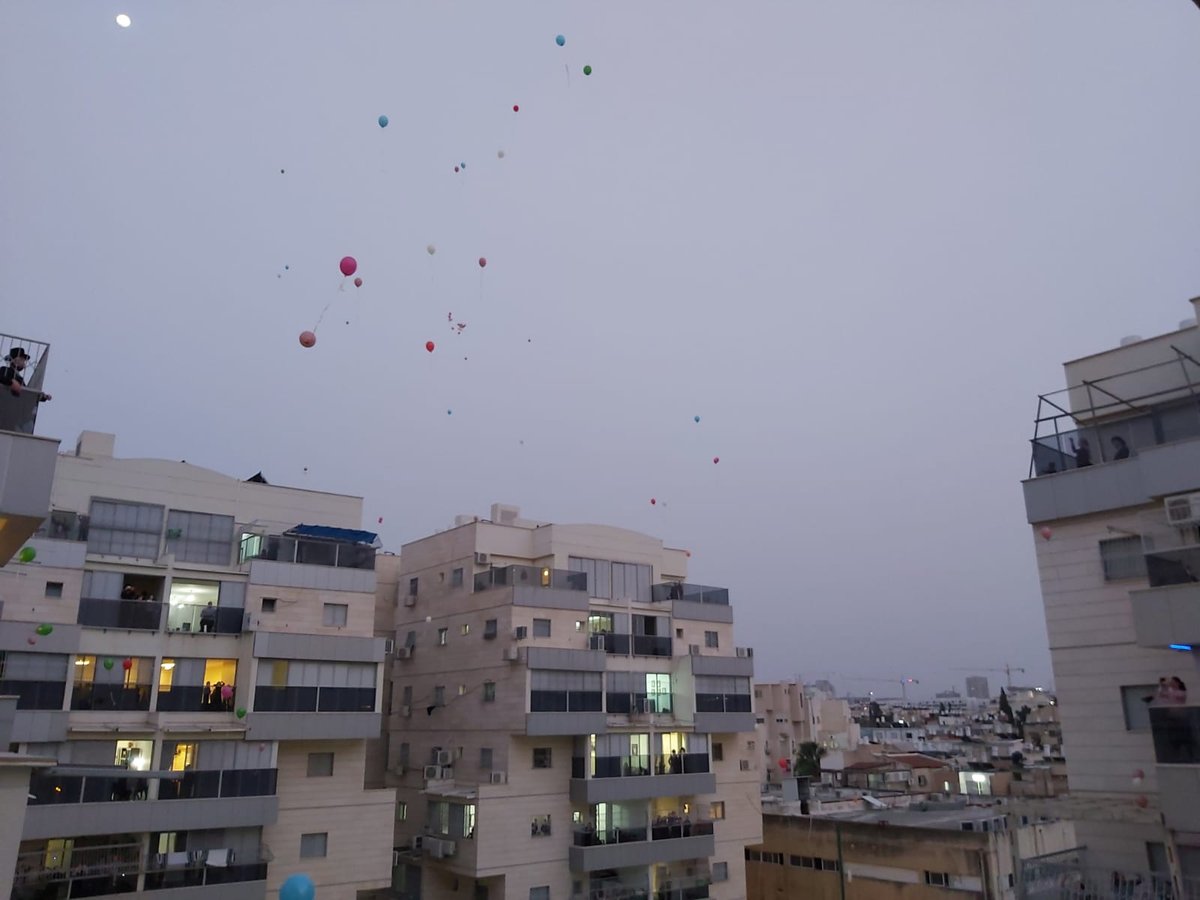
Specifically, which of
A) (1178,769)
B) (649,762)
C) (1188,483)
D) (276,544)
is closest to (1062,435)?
(1188,483)

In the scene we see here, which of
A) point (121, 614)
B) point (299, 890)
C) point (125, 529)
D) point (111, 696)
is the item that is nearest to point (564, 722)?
point (111, 696)

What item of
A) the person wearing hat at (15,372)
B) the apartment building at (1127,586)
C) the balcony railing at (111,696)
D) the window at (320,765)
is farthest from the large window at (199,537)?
the apartment building at (1127,586)

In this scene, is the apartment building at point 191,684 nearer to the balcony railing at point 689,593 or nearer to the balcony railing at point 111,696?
the balcony railing at point 111,696

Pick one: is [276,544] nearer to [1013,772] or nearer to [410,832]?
[410,832]

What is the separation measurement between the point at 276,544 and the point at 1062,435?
21782 mm

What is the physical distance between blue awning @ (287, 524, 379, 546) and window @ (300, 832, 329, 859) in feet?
28.5

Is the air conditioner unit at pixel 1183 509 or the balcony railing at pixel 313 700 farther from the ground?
the air conditioner unit at pixel 1183 509

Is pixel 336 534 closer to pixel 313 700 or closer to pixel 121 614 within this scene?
pixel 313 700

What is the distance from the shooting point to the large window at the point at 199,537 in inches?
1036

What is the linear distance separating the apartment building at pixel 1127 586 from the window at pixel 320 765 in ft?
65.5

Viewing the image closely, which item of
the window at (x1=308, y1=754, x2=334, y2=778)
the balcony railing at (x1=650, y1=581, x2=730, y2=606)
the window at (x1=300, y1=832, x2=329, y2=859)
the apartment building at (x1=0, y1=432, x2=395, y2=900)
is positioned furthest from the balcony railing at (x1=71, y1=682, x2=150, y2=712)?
the balcony railing at (x1=650, y1=581, x2=730, y2=606)

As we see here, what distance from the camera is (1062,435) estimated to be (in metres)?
19.8

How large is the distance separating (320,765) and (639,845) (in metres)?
11.8

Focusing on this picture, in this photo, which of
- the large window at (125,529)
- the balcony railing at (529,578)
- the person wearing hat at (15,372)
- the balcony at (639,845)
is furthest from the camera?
the balcony railing at (529,578)
